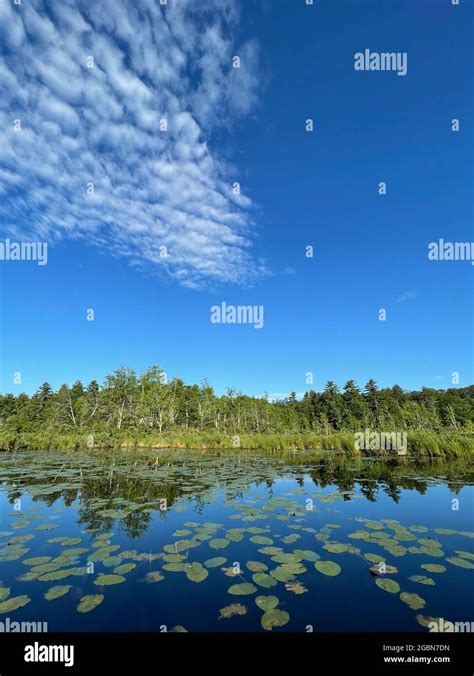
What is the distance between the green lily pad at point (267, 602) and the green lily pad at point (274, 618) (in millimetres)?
58

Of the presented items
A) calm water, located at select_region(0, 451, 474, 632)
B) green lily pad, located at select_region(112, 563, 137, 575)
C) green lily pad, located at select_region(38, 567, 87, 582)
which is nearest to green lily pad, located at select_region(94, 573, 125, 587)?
calm water, located at select_region(0, 451, 474, 632)

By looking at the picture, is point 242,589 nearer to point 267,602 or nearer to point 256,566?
point 267,602

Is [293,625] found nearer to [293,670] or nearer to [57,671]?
[293,670]

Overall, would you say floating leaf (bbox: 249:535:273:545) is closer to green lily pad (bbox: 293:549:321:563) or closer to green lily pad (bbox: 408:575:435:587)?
green lily pad (bbox: 293:549:321:563)

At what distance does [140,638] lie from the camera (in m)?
3.41

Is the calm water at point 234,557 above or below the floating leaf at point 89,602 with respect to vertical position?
below

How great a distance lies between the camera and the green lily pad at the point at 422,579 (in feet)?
14.5

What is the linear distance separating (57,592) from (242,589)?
245 cm

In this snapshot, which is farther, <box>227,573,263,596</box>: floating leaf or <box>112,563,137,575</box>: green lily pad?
<box>112,563,137,575</box>: green lily pad

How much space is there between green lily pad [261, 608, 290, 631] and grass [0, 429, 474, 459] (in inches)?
751

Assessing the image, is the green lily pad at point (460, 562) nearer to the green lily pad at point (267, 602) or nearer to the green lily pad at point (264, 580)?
the green lily pad at point (264, 580)

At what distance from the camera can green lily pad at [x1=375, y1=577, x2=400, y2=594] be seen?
4254 millimetres

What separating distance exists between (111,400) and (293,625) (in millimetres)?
41488

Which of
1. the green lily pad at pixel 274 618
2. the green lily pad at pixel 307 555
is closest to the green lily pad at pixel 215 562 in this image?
the green lily pad at pixel 307 555
